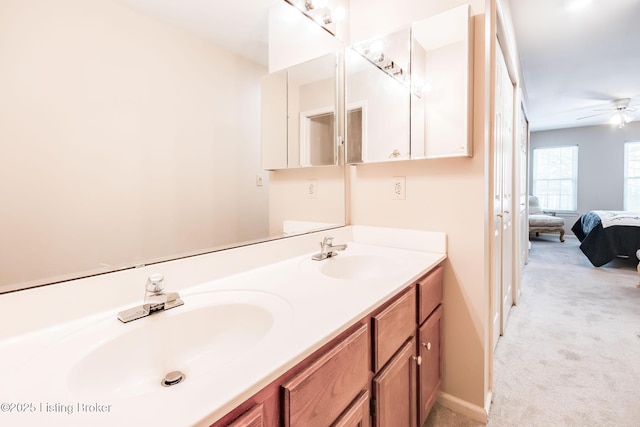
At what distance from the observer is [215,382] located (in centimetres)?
51

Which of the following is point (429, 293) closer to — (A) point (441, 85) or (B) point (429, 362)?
(B) point (429, 362)

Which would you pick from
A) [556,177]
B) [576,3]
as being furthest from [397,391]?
[556,177]

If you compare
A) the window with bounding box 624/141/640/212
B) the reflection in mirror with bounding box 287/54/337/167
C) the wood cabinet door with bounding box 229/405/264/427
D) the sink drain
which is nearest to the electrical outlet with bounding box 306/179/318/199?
the reflection in mirror with bounding box 287/54/337/167

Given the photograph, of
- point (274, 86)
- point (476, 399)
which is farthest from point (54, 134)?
point (476, 399)

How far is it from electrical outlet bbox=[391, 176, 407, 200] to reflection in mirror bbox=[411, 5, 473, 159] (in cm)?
15

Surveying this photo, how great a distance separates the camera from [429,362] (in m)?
1.33

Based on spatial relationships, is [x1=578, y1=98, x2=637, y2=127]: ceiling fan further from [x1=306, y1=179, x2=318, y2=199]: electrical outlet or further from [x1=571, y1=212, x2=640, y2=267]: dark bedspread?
[x1=306, y1=179, x2=318, y2=199]: electrical outlet

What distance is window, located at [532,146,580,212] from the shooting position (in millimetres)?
6742

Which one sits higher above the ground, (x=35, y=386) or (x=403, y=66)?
(x=403, y=66)

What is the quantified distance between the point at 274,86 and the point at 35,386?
1.24 metres

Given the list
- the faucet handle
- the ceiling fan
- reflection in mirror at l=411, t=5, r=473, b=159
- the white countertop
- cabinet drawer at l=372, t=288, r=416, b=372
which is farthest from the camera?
the ceiling fan

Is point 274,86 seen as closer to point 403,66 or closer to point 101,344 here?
point 403,66

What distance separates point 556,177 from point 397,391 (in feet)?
26.4

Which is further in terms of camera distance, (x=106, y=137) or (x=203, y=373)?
(x=106, y=137)
